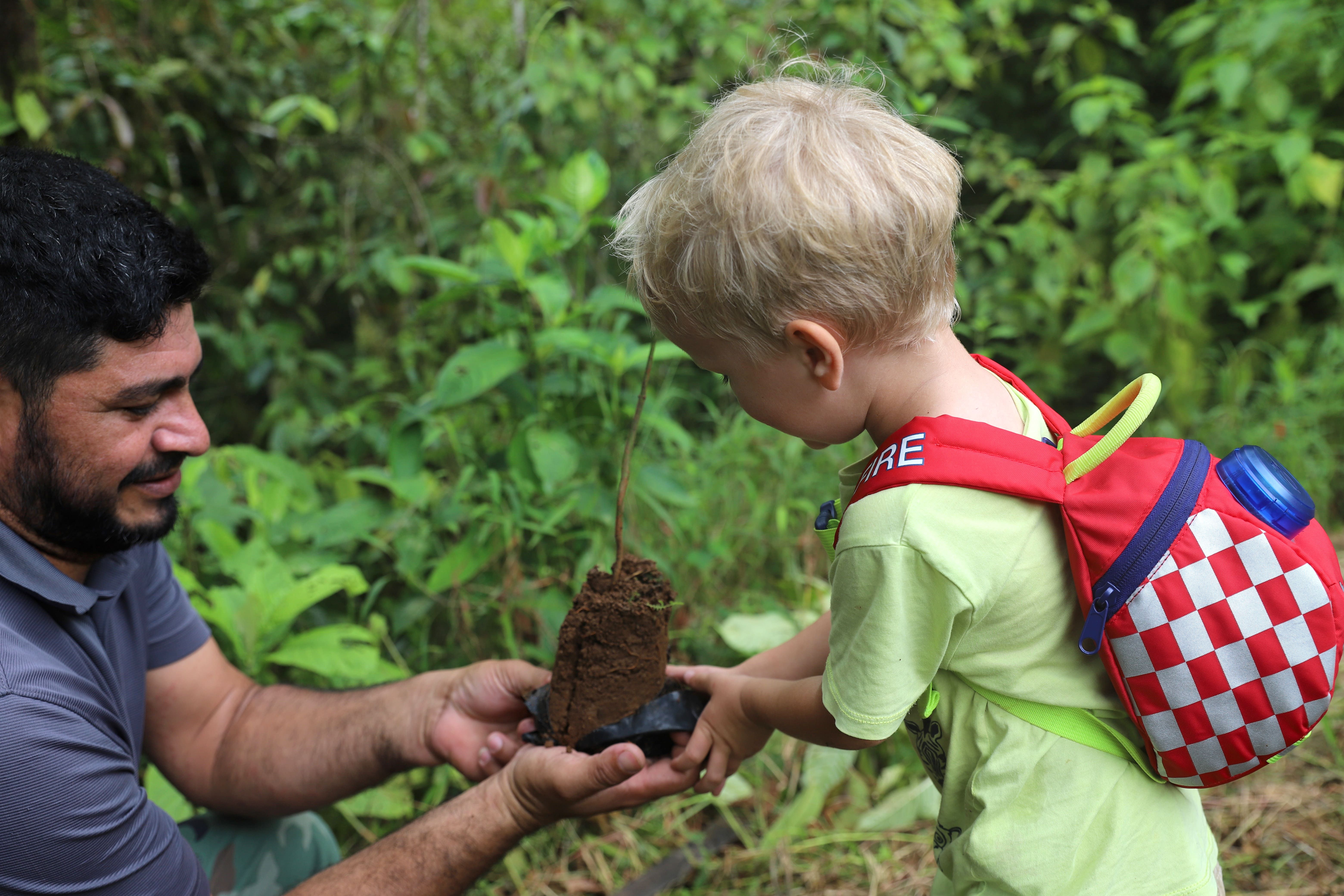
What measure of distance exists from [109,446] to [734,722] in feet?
3.61

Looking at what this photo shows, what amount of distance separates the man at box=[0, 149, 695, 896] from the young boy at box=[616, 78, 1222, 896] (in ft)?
1.80

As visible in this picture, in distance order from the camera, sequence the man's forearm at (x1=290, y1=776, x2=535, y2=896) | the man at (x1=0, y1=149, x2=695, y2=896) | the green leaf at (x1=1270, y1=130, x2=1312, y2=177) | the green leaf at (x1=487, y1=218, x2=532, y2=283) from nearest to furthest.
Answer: the man at (x1=0, y1=149, x2=695, y2=896)
the man's forearm at (x1=290, y1=776, x2=535, y2=896)
the green leaf at (x1=487, y1=218, x2=532, y2=283)
the green leaf at (x1=1270, y1=130, x2=1312, y2=177)

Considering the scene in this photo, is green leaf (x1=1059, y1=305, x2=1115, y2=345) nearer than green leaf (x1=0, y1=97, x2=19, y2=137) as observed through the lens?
No

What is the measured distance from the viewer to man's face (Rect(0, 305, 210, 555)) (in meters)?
1.35

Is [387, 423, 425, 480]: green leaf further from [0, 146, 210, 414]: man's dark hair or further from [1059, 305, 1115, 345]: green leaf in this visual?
[1059, 305, 1115, 345]: green leaf

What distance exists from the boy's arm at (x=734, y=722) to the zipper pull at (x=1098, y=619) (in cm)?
36

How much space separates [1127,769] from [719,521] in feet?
5.83

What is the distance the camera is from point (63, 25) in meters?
3.46

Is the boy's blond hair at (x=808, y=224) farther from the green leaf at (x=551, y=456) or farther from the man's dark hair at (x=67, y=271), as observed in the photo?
the green leaf at (x=551, y=456)

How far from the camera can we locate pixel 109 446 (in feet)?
4.68

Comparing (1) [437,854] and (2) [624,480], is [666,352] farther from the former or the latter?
(1) [437,854]

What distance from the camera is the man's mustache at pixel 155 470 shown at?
1468 mm

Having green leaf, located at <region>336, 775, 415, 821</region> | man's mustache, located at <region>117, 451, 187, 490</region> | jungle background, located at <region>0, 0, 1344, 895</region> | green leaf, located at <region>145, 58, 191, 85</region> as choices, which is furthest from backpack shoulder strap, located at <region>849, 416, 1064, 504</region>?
green leaf, located at <region>145, 58, 191, 85</region>

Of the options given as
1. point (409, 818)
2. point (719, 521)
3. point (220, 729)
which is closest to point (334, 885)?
point (220, 729)
